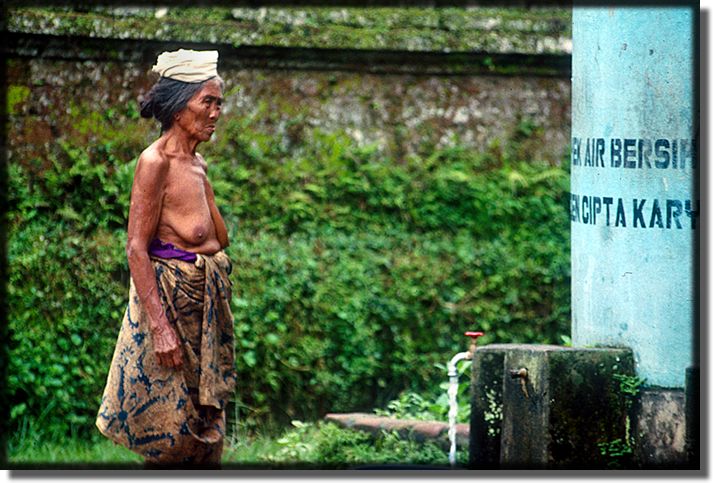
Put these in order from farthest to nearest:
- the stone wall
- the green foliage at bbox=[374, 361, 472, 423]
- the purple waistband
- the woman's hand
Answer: the stone wall, the green foliage at bbox=[374, 361, 472, 423], the purple waistband, the woman's hand

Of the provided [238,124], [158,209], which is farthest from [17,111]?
[158,209]

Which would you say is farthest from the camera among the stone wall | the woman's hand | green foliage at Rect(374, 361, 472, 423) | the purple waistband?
the stone wall

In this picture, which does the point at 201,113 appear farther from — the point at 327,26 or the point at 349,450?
the point at 327,26

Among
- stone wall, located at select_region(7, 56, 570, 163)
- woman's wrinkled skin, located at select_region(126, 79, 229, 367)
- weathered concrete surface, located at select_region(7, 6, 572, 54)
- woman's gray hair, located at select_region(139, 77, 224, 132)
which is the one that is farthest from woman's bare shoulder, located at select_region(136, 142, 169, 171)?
weathered concrete surface, located at select_region(7, 6, 572, 54)

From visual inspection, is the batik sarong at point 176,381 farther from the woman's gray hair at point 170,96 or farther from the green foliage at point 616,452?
the green foliage at point 616,452

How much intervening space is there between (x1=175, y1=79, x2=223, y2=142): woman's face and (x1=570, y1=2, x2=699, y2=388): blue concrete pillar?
169 centimetres

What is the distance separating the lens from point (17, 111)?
24.3 feet

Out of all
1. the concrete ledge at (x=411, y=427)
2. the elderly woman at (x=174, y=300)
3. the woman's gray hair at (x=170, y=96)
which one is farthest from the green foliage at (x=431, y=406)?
the woman's gray hair at (x=170, y=96)

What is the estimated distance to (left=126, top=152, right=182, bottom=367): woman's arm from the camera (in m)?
5.03

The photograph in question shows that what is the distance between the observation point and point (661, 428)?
5.53 meters

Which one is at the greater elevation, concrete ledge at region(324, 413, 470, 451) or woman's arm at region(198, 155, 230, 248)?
A: woman's arm at region(198, 155, 230, 248)

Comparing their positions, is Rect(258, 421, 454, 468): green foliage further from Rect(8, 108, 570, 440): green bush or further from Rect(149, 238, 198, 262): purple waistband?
Rect(149, 238, 198, 262): purple waistband

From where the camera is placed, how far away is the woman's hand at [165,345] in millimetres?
5027

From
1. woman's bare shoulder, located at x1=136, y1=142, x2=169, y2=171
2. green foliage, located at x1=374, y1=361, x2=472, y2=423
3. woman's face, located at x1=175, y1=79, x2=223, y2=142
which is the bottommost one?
green foliage, located at x1=374, y1=361, x2=472, y2=423
